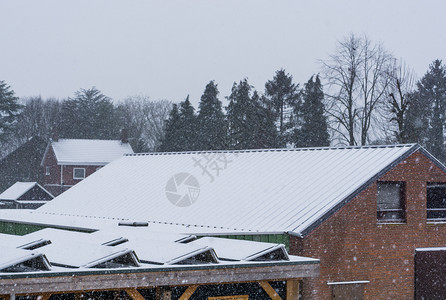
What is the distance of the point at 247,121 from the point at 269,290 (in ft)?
159

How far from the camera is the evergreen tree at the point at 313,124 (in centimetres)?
5825

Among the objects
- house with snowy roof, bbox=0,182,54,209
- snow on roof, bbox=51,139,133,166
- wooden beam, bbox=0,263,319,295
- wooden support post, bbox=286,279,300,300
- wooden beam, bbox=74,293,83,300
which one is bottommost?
wooden support post, bbox=286,279,300,300

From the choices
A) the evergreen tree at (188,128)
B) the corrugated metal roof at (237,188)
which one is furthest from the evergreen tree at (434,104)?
the corrugated metal roof at (237,188)

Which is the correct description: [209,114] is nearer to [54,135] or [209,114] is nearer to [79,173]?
[79,173]

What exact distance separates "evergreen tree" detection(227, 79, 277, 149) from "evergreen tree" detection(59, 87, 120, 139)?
76.4ft

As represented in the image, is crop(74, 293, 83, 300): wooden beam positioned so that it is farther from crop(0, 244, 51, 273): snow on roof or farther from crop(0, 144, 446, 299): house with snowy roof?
crop(0, 144, 446, 299): house with snowy roof

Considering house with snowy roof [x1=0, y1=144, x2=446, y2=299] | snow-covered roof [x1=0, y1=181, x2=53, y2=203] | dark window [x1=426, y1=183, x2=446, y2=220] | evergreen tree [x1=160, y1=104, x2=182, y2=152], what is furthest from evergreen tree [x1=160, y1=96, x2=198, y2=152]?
dark window [x1=426, y1=183, x2=446, y2=220]

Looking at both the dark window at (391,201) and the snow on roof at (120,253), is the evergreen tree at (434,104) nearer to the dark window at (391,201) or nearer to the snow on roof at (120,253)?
the dark window at (391,201)

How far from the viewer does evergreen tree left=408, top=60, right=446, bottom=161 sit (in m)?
62.8

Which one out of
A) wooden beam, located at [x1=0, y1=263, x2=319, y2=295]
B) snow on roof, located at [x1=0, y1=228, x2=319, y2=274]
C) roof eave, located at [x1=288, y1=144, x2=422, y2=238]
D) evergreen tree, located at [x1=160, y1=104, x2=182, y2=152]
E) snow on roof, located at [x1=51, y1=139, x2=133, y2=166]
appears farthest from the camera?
evergreen tree, located at [x1=160, y1=104, x2=182, y2=152]

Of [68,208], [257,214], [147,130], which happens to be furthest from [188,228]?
[147,130]

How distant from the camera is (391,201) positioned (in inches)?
774

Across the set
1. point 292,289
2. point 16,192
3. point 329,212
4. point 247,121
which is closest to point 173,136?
point 247,121

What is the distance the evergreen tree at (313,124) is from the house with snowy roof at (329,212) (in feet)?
112
